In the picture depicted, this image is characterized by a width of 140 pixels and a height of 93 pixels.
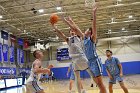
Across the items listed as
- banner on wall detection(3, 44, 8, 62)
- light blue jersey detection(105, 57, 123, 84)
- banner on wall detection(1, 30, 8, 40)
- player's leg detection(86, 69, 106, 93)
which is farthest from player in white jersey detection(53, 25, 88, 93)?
banner on wall detection(1, 30, 8, 40)

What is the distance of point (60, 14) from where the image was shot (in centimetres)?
2098

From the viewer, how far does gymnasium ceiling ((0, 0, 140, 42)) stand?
2017 cm

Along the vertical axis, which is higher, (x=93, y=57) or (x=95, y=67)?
(x=93, y=57)

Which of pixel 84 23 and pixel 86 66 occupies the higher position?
pixel 84 23

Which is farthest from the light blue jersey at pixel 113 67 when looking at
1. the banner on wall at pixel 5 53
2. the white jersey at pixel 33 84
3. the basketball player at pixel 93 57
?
the banner on wall at pixel 5 53

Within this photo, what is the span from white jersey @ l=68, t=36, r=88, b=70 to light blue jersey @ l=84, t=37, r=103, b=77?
70cm

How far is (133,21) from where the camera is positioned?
91.8 feet

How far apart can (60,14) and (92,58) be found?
15.9 metres

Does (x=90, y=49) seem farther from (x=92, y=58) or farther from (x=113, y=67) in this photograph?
(x=113, y=67)

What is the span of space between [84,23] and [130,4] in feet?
26.0

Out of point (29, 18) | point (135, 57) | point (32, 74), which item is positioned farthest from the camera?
point (135, 57)

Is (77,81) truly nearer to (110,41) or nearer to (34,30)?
(34,30)

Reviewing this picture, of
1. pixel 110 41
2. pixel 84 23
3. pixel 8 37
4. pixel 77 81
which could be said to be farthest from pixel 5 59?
pixel 77 81

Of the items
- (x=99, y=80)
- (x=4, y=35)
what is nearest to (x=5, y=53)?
(x=4, y=35)
